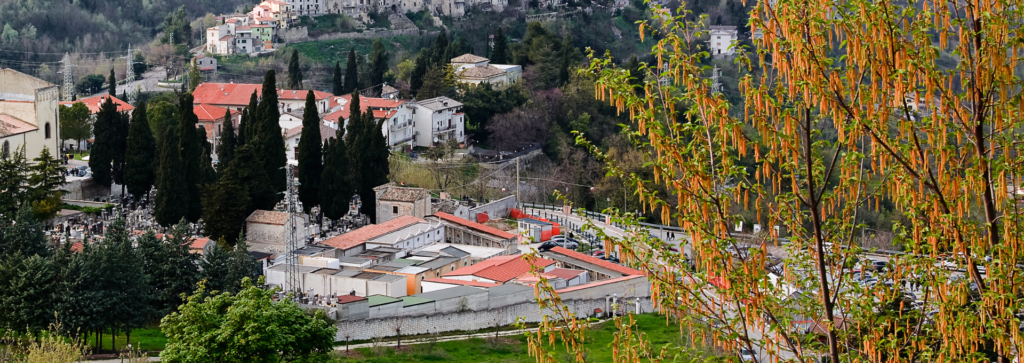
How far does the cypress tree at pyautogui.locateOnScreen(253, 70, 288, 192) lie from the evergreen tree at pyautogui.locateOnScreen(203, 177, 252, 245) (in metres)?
2.83

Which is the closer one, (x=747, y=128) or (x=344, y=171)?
(x=344, y=171)

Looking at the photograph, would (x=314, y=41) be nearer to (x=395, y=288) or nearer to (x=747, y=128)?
(x=747, y=128)

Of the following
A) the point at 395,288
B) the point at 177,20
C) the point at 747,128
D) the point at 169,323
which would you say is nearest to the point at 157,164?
the point at 395,288

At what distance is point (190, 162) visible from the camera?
3669 cm

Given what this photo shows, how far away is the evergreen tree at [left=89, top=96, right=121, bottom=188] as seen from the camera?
39.3 meters

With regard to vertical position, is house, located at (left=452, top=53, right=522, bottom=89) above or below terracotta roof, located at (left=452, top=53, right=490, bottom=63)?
below

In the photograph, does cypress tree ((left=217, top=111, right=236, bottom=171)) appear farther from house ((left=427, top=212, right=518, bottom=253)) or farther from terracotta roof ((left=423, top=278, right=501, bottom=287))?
terracotta roof ((left=423, top=278, right=501, bottom=287))

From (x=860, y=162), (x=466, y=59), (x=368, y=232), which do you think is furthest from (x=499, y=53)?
(x=860, y=162)

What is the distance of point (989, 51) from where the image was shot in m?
8.67

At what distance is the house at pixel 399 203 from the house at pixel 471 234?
1.53ft

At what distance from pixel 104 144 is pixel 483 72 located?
22629 mm

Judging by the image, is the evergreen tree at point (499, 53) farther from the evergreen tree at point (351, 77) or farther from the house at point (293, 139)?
the house at point (293, 139)

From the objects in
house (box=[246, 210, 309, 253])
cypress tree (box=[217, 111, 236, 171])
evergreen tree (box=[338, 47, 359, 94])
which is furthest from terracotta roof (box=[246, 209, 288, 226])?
evergreen tree (box=[338, 47, 359, 94])

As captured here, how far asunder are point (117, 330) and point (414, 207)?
14.4 metres
